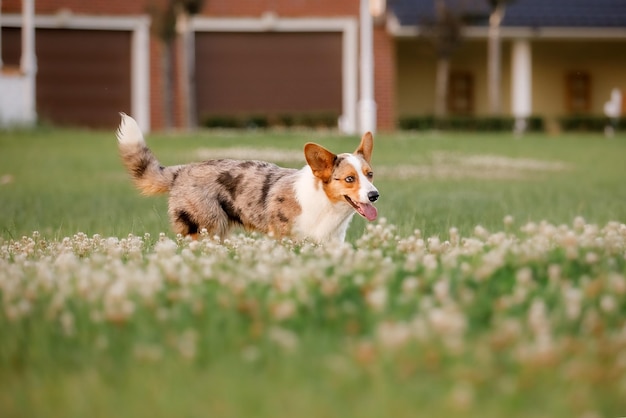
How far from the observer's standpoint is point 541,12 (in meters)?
30.2

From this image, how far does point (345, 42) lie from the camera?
28391 mm

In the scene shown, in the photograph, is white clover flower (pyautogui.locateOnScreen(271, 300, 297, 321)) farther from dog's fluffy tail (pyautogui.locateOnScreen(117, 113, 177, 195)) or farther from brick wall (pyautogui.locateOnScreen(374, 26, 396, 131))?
brick wall (pyautogui.locateOnScreen(374, 26, 396, 131))

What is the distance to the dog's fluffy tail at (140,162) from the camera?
23.1 ft

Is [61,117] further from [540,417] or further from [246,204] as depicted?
[540,417]

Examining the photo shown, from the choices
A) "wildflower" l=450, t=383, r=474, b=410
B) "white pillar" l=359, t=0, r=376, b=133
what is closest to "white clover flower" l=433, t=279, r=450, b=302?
"wildflower" l=450, t=383, r=474, b=410

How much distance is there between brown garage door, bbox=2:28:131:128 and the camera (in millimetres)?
27328

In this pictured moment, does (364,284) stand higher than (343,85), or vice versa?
(343,85)

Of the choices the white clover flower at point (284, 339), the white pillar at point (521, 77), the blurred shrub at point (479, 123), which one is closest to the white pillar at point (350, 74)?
the blurred shrub at point (479, 123)

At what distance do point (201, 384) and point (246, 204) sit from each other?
400 centimetres

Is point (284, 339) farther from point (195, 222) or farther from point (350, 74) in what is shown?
point (350, 74)

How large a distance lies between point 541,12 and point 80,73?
1354 cm

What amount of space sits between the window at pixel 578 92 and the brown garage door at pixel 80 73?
14.8 meters

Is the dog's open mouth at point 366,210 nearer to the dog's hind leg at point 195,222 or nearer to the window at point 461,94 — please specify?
the dog's hind leg at point 195,222

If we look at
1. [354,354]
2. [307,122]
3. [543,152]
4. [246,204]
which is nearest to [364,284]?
[354,354]
